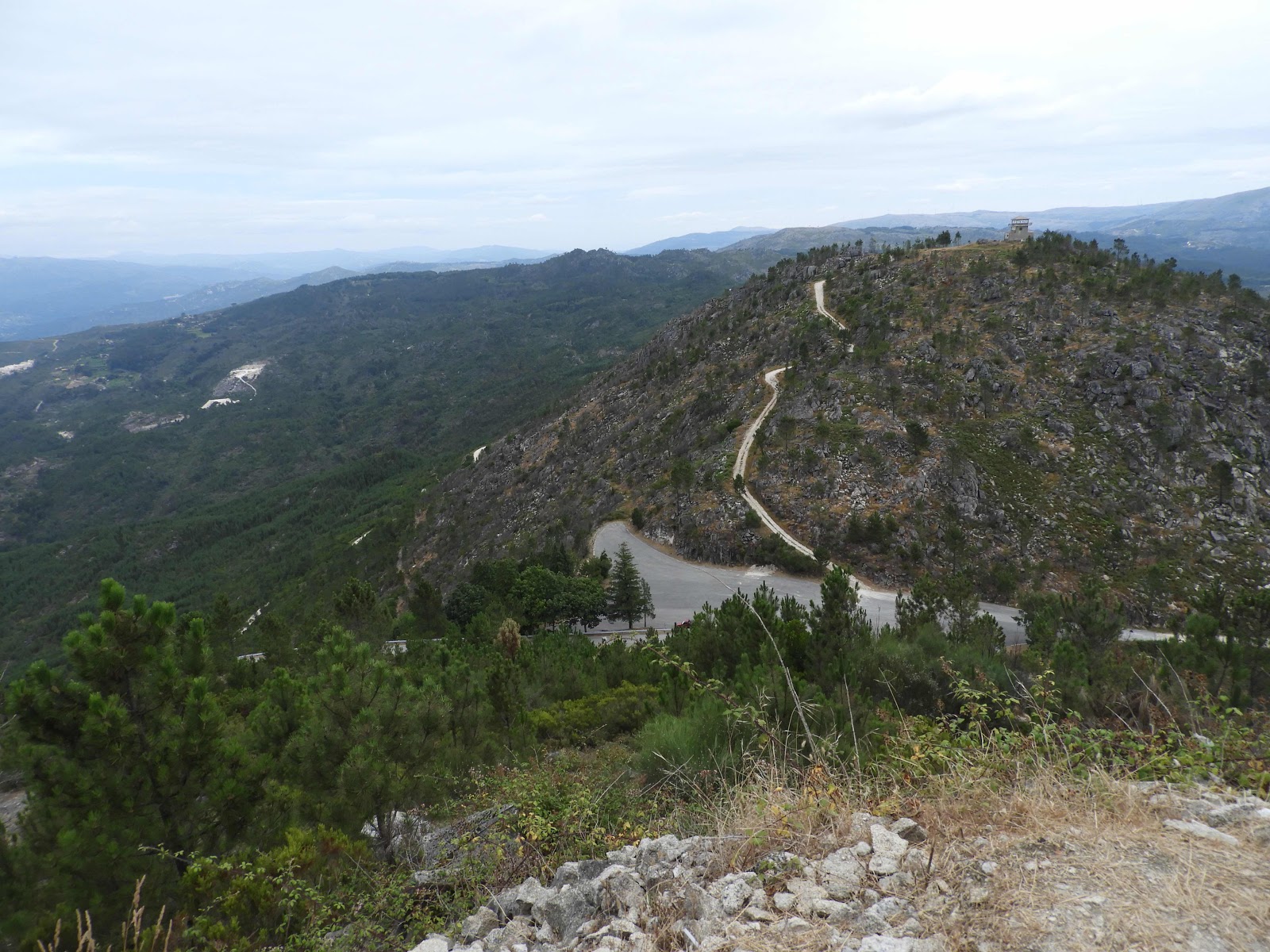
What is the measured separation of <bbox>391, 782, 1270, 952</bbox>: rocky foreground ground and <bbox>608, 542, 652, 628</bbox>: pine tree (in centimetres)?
2402

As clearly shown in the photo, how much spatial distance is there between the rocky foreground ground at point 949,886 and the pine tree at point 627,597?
24.0 metres

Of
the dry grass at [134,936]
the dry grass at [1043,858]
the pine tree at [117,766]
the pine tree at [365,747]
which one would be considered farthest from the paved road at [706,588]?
the dry grass at [134,936]

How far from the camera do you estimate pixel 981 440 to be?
3966cm

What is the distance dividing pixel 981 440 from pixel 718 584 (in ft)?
69.7

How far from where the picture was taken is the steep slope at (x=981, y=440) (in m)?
33.8

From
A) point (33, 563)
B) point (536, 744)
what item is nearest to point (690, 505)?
point (536, 744)

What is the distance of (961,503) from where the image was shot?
3581cm

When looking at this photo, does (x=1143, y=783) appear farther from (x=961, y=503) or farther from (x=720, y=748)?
(x=961, y=503)

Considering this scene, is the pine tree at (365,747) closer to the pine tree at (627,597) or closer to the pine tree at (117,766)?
the pine tree at (117,766)

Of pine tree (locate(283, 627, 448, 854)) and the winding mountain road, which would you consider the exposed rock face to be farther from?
the winding mountain road

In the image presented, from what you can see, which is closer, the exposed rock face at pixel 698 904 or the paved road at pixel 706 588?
the exposed rock face at pixel 698 904

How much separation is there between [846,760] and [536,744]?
5.40 metres

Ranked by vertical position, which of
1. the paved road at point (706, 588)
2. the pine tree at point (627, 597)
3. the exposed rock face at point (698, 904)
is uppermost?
the exposed rock face at point (698, 904)

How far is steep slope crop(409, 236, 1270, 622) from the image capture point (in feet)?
111
